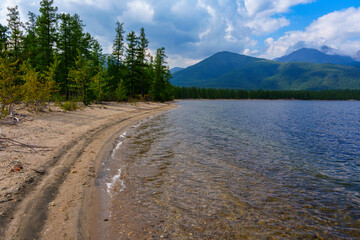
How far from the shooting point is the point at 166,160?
11.3 metres

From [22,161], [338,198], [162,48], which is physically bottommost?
[338,198]

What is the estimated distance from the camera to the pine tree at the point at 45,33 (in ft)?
117

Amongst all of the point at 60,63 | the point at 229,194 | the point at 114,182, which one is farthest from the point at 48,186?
the point at 60,63

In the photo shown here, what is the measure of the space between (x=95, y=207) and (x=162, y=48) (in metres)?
67.9

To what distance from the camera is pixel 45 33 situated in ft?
120

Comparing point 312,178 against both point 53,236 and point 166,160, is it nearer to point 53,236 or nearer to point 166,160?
point 166,160

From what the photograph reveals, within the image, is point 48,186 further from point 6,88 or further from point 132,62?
point 132,62

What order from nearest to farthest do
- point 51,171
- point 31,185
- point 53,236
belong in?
point 53,236, point 31,185, point 51,171

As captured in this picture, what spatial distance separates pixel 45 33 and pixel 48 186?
40729 mm

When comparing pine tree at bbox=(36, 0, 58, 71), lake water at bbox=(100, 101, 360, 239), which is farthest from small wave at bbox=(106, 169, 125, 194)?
pine tree at bbox=(36, 0, 58, 71)

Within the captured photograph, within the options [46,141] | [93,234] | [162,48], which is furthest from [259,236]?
[162,48]

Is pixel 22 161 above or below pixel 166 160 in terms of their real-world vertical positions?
above

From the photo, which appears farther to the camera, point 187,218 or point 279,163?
point 279,163

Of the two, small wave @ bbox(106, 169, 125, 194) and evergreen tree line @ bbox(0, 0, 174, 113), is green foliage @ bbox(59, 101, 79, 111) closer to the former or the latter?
evergreen tree line @ bbox(0, 0, 174, 113)
